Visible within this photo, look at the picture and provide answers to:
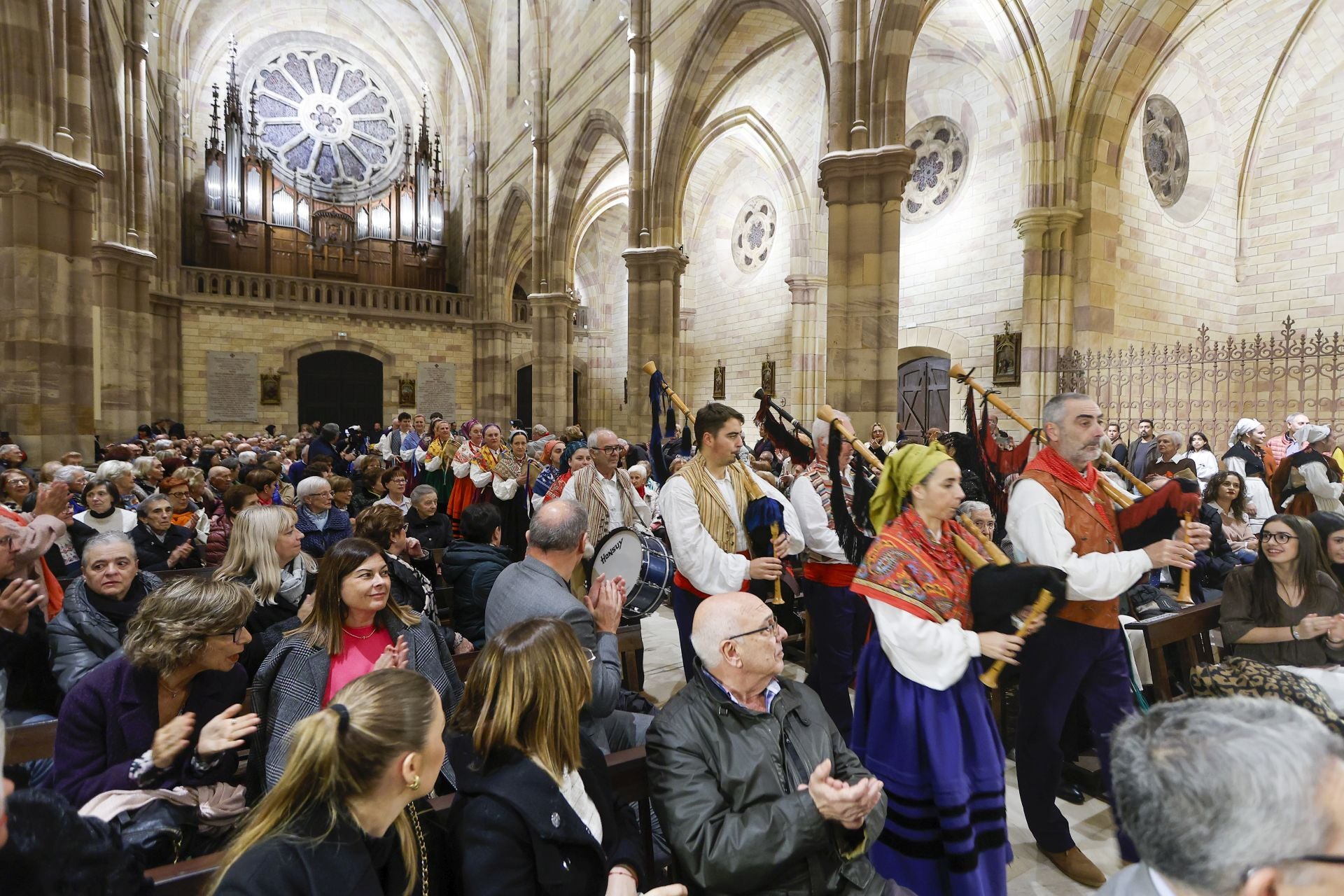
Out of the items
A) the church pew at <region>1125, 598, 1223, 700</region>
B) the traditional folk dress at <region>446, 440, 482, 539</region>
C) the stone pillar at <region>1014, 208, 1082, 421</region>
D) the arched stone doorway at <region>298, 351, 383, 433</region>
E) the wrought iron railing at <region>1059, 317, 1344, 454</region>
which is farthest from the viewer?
the arched stone doorway at <region>298, 351, 383, 433</region>

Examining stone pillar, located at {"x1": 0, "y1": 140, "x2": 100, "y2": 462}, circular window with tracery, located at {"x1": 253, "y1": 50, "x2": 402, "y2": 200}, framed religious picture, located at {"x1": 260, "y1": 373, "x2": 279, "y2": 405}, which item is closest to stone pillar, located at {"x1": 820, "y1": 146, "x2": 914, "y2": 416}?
stone pillar, located at {"x1": 0, "y1": 140, "x2": 100, "y2": 462}

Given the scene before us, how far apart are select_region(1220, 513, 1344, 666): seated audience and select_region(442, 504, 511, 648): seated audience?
3366 millimetres

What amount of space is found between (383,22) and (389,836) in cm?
2750

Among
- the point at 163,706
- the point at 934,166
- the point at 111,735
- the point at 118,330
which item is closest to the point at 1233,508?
the point at 163,706

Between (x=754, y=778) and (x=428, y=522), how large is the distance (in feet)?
12.7

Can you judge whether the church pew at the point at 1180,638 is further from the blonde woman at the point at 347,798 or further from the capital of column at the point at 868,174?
the capital of column at the point at 868,174

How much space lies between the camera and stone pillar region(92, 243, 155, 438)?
13.2 metres

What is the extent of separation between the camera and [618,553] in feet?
11.4

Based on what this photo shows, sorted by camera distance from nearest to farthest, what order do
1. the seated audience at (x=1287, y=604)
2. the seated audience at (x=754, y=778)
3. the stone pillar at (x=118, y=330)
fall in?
the seated audience at (x=754, y=778), the seated audience at (x=1287, y=604), the stone pillar at (x=118, y=330)

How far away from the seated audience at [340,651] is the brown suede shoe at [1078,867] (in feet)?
7.56

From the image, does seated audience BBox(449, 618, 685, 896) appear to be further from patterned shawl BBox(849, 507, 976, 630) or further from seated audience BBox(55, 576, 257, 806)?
patterned shawl BBox(849, 507, 976, 630)

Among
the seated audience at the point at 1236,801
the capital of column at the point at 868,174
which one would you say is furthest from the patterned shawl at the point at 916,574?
the capital of column at the point at 868,174

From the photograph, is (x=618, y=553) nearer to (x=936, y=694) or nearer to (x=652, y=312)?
(x=936, y=694)

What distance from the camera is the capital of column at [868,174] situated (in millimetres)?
8148
